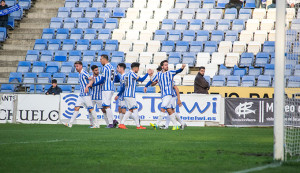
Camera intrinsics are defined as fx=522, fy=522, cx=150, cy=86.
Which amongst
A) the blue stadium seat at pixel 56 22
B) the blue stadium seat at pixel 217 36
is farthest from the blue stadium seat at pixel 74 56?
the blue stadium seat at pixel 217 36

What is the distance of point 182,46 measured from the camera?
80.6 feet

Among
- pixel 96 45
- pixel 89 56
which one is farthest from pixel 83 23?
pixel 89 56

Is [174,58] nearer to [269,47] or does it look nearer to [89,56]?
[89,56]

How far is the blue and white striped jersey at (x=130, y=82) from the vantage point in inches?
599

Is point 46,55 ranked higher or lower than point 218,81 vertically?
higher

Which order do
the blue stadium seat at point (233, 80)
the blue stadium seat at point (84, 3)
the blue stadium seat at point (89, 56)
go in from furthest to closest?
the blue stadium seat at point (84, 3) → the blue stadium seat at point (89, 56) → the blue stadium seat at point (233, 80)

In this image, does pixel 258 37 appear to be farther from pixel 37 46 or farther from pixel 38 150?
pixel 38 150

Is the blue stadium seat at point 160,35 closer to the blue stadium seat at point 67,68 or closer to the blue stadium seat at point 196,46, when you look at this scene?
the blue stadium seat at point 196,46

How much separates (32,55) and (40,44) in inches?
40.3

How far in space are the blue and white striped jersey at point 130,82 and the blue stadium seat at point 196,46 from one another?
9.40 m

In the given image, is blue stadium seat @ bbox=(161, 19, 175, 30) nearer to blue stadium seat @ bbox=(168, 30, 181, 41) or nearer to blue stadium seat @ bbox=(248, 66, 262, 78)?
blue stadium seat @ bbox=(168, 30, 181, 41)

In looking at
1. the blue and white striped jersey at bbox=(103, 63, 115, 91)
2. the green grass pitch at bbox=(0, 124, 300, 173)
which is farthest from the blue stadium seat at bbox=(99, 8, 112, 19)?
the green grass pitch at bbox=(0, 124, 300, 173)

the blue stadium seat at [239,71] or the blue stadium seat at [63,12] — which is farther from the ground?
the blue stadium seat at [63,12]

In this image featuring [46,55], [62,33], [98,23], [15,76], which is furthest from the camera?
[98,23]
